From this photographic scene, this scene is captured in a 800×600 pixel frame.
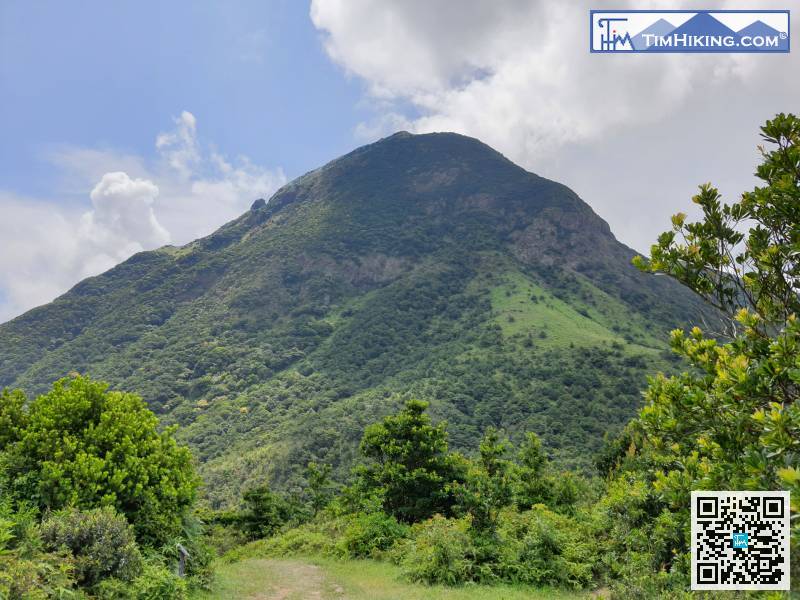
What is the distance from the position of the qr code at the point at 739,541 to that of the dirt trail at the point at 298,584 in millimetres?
10454

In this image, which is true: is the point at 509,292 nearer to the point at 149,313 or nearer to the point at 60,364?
the point at 149,313

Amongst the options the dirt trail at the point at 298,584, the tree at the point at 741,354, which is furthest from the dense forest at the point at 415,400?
the dirt trail at the point at 298,584

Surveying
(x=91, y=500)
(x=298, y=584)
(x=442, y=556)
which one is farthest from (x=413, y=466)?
(x=91, y=500)

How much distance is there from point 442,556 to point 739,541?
1121 centimetres

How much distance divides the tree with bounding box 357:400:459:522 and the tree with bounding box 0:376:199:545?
30.7 ft

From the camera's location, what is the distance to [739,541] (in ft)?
14.4

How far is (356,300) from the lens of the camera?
146 meters

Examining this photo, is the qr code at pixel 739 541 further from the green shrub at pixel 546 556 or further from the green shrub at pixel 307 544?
the green shrub at pixel 307 544

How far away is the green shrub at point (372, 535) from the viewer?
17656 millimetres

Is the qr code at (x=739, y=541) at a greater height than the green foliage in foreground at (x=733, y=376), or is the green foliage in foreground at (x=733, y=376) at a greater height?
the green foliage in foreground at (x=733, y=376)

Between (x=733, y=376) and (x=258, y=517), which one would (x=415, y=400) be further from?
(x=733, y=376)

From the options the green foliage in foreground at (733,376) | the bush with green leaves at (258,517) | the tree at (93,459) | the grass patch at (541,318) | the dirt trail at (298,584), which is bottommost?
the bush with green leaves at (258,517)

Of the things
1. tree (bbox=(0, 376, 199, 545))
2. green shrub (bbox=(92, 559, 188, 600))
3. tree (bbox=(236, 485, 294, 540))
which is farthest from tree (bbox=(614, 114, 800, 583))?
tree (bbox=(236, 485, 294, 540))

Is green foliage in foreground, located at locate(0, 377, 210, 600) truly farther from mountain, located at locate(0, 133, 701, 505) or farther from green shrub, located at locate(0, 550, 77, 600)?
mountain, located at locate(0, 133, 701, 505)
